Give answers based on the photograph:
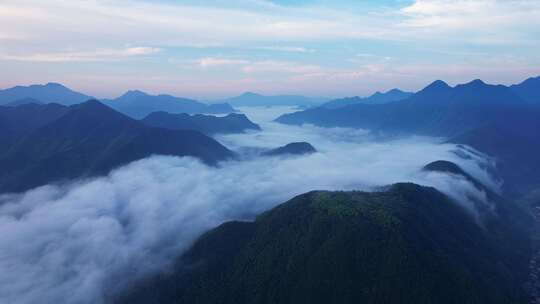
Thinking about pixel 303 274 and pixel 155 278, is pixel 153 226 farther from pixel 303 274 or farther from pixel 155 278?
pixel 303 274

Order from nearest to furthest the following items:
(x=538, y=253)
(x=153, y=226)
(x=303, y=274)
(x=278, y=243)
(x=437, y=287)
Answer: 1. (x=437, y=287)
2. (x=303, y=274)
3. (x=278, y=243)
4. (x=538, y=253)
5. (x=153, y=226)

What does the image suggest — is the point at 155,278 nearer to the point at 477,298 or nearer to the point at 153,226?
the point at 153,226

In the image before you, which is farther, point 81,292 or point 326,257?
point 81,292

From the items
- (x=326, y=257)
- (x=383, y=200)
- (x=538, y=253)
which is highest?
(x=383, y=200)

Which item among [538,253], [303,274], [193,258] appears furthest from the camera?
[538,253]

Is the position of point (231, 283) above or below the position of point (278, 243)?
below

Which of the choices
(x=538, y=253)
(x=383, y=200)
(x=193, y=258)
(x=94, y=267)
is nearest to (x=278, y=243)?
(x=193, y=258)

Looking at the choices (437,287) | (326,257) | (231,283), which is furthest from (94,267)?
(437,287)
